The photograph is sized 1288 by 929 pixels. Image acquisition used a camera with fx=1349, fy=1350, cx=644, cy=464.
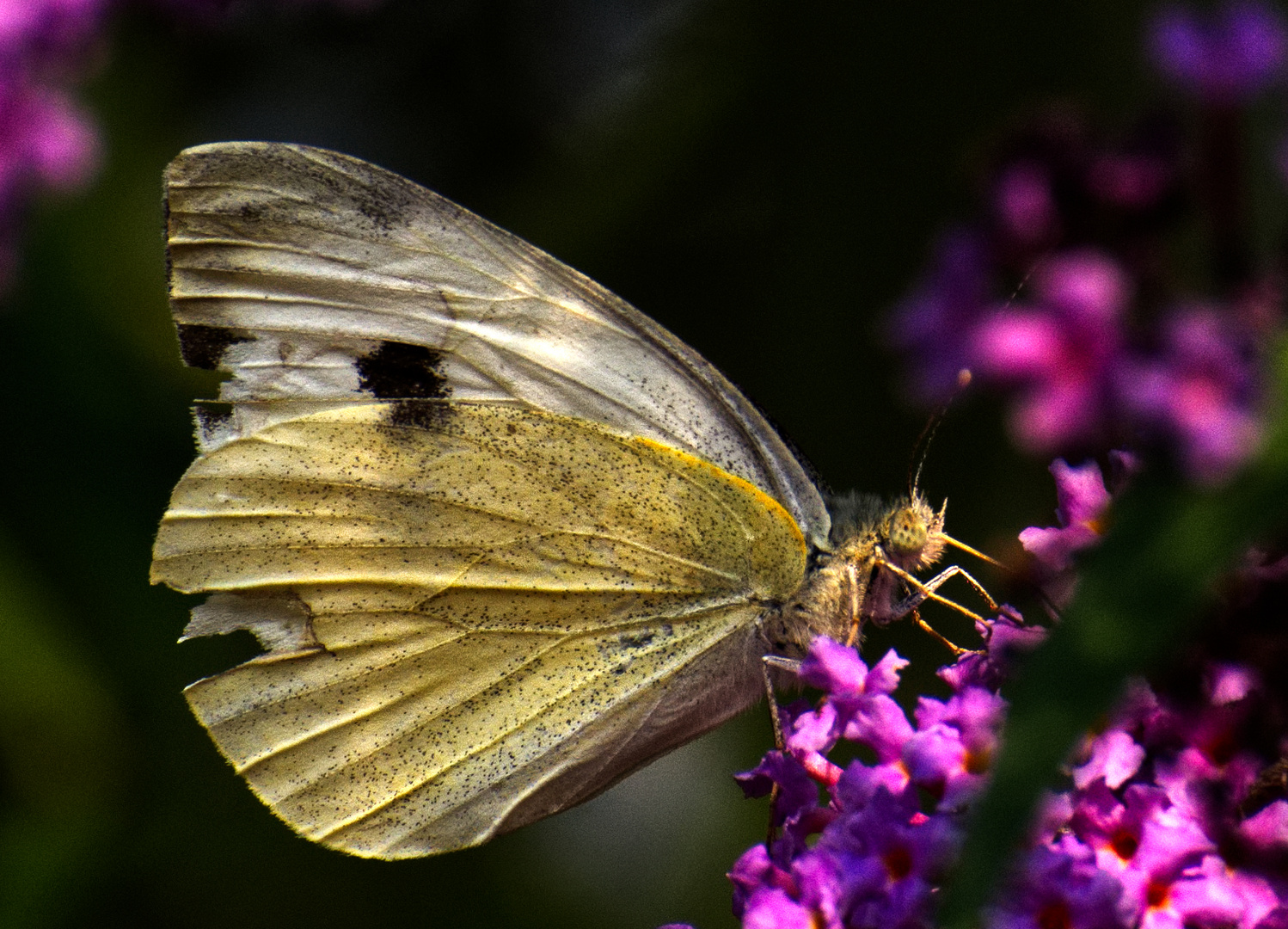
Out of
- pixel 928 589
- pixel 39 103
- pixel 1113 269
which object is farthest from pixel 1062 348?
pixel 39 103

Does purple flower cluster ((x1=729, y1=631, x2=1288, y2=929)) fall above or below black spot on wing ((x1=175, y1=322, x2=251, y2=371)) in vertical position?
below

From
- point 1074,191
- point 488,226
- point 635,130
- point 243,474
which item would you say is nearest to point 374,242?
point 488,226

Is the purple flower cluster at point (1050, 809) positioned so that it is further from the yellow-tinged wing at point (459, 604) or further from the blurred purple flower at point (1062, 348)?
the blurred purple flower at point (1062, 348)

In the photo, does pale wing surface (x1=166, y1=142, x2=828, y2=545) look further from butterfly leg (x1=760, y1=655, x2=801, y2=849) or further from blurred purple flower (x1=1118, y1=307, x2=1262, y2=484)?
blurred purple flower (x1=1118, y1=307, x2=1262, y2=484)

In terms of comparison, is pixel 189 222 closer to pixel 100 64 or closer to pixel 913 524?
pixel 913 524

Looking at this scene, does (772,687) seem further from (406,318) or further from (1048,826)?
(406,318)

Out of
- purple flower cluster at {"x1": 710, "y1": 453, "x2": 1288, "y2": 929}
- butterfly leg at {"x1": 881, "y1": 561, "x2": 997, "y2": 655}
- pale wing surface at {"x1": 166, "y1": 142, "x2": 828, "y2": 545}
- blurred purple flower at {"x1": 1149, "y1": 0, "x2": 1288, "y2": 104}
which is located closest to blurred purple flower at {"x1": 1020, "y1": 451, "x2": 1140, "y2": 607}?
purple flower cluster at {"x1": 710, "y1": 453, "x2": 1288, "y2": 929}
